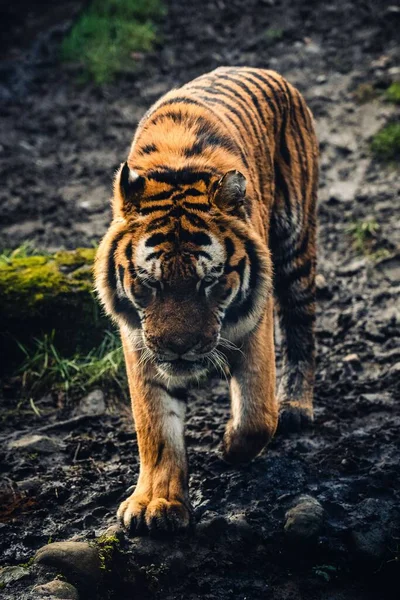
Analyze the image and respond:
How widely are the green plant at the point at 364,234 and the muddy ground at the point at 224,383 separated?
63 millimetres

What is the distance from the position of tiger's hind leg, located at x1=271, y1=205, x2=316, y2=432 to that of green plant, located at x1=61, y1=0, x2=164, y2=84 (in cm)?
426

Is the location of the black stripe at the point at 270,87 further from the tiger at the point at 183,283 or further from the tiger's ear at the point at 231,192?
the tiger's ear at the point at 231,192

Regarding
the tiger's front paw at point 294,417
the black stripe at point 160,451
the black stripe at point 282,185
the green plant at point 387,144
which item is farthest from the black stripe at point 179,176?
the green plant at point 387,144

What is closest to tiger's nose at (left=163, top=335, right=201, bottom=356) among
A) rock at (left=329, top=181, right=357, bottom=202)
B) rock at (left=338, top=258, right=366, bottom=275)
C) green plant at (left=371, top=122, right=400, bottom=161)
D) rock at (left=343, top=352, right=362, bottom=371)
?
rock at (left=343, top=352, right=362, bottom=371)

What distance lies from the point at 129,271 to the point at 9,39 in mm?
6252

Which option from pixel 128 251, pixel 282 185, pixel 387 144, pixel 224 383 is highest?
pixel 128 251

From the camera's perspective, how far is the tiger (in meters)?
2.92

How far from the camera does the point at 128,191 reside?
3055 millimetres

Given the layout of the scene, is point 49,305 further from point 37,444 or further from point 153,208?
point 153,208

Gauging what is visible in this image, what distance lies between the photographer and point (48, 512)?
340cm

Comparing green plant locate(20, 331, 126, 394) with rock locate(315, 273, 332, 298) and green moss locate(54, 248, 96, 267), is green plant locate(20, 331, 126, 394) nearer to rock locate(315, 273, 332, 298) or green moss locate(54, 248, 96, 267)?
green moss locate(54, 248, 96, 267)

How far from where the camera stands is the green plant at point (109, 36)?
8109mm

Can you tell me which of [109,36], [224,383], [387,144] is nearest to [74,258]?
[224,383]

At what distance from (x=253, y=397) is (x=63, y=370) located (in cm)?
143
